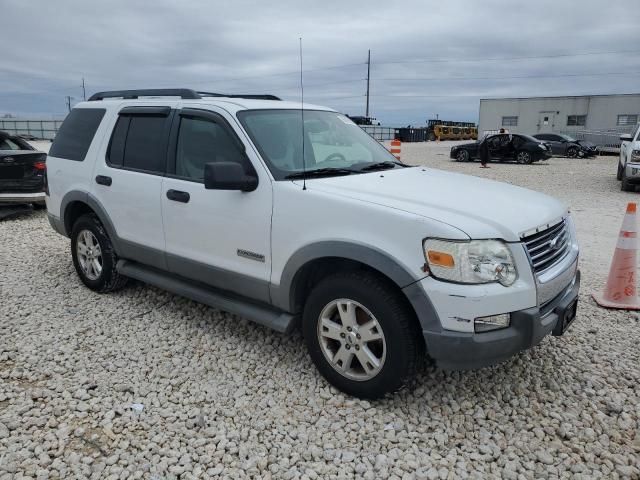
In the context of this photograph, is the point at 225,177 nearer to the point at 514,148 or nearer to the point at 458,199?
the point at 458,199

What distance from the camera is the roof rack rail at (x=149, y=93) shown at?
4.20 meters

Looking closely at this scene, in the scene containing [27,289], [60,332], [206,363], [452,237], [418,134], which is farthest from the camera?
[418,134]

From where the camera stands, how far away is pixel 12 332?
422cm

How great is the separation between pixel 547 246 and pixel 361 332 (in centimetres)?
124

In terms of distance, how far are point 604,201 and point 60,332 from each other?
1117cm

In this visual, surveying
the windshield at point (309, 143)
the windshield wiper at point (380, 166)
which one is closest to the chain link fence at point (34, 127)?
the windshield at point (309, 143)

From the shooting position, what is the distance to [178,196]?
153 inches

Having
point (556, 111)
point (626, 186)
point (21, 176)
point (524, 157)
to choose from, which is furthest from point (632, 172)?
point (556, 111)

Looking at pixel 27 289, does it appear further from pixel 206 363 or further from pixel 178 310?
pixel 206 363

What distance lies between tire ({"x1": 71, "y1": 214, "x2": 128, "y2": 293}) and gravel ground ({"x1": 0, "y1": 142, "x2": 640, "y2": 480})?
14.0 inches

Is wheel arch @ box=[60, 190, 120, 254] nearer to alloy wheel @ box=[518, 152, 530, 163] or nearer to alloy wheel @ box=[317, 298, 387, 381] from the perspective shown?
alloy wheel @ box=[317, 298, 387, 381]

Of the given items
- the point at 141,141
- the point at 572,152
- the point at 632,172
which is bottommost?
the point at 572,152

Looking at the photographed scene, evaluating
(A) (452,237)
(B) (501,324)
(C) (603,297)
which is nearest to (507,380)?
(B) (501,324)

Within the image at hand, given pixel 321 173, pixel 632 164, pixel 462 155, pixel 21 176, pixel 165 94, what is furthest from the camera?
pixel 462 155
